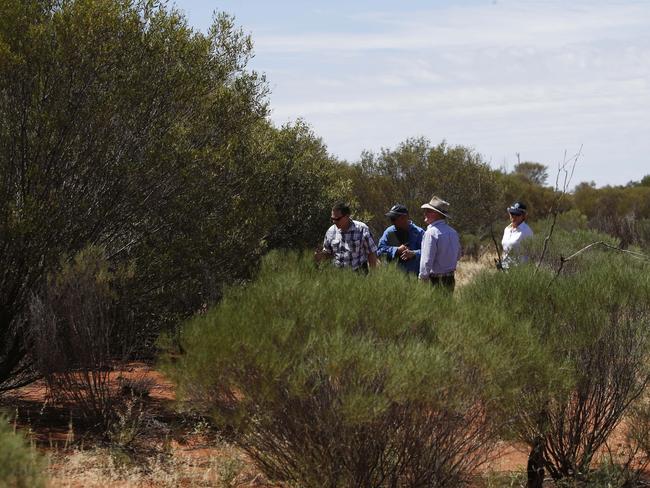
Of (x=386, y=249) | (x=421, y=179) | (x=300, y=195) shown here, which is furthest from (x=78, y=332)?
(x=421, y=179)

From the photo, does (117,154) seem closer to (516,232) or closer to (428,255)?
(428,255)

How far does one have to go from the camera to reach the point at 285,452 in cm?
616

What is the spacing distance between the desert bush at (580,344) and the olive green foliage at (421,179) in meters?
21.8

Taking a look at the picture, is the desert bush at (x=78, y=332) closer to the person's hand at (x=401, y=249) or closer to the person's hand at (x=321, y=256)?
the person's hand at (x=321, y=256)

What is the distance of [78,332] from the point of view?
818cm

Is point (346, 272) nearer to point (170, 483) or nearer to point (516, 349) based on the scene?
point (516, 349)

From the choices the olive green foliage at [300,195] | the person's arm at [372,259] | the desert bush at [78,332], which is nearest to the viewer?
the desert bush at [78,332]

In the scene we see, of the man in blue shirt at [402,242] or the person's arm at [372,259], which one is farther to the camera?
the man in blue shirt at [402,242]

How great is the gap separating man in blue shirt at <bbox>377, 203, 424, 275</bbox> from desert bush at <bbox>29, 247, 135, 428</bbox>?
2.54 meters

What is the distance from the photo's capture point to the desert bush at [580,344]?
6.88 m

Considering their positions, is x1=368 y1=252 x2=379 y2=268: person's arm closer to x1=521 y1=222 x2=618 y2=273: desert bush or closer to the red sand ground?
x1=521 y1=222 x2=618 y2=273: desert bush

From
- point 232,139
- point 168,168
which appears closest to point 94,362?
point 168,168

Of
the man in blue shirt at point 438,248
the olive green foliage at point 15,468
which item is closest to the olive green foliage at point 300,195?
the man in blue shirt at point 438,248

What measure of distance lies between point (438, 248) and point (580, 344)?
2174 millimetres
